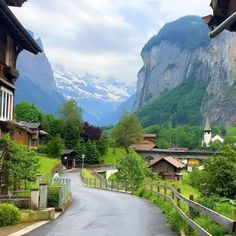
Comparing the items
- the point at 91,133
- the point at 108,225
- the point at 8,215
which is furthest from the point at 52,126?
the point at 108,225

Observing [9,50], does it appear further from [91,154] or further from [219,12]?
[91,154]

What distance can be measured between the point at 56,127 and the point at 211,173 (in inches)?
3960

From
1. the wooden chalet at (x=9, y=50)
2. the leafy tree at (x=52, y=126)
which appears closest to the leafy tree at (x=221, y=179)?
the wooden chalet at (x=9, y=50)

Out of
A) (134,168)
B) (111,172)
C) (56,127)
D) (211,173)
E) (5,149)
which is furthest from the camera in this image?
(56,127)

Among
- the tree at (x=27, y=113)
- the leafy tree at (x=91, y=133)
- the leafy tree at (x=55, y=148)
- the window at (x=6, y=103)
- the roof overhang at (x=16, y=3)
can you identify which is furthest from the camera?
the leafy tree at (x=91, y=133)

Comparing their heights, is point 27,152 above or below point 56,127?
below

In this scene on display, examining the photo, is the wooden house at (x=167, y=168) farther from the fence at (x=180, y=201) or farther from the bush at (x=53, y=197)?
the bush at (x=53, y=197)

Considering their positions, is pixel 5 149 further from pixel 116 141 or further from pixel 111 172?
pixel 116 141

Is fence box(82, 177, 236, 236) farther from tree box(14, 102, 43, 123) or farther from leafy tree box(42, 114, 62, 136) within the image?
tree box(14, 102, 43, 123)

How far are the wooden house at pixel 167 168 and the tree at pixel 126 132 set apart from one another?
3612 centimetres

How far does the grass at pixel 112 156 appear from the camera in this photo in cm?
13038

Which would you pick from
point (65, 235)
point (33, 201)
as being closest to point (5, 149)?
point (33, 201)

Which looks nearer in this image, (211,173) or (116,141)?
(211,173)

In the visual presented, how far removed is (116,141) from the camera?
151875 millimetres
